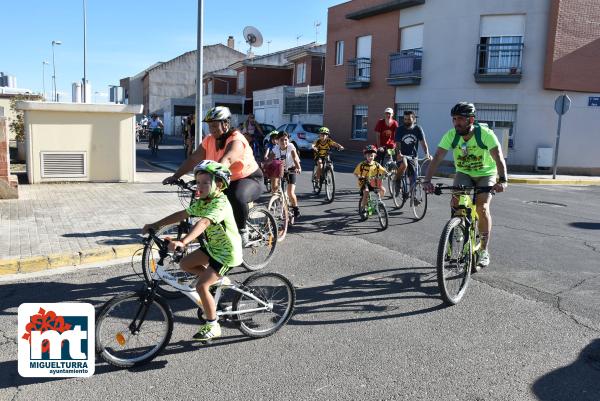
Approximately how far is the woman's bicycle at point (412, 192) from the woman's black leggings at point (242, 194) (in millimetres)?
4445

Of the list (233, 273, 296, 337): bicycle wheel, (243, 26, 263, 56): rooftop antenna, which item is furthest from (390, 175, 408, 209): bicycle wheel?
(243, 26, 263, 56): rooftop antenna

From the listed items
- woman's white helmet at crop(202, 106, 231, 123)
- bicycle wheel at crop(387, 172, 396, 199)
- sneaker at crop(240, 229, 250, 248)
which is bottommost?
sneaker at crop(240, 229, 250, 248)

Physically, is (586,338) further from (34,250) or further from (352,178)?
(352,178)

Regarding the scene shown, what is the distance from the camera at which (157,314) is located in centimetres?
395

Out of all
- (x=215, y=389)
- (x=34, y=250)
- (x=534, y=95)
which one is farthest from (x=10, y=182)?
(x=534, y=95)

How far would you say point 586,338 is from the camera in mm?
4500

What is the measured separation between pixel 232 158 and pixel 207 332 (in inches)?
77.6

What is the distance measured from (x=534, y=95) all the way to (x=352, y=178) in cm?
962

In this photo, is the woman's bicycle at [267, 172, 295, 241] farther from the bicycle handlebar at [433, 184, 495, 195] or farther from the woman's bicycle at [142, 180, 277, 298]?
the bicycle handlebar at [433, 184, 495, 195]

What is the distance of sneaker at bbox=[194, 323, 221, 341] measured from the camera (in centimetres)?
417

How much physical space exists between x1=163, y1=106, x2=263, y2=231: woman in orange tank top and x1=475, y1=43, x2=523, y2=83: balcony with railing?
58.8 ft

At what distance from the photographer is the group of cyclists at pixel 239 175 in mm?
4113

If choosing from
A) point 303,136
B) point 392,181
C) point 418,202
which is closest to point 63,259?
point 418,202

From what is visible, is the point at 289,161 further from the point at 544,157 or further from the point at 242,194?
the point at 544,157
